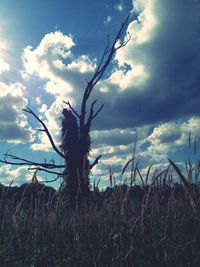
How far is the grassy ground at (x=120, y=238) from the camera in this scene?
315 cm

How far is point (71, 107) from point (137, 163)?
1431 cm

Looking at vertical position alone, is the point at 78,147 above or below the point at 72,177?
above

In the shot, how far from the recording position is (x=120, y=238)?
10.6 ft

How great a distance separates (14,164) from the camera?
1788cm

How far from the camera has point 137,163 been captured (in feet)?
11.4

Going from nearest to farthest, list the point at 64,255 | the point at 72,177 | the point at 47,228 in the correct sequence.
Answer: the point at 64,255 → the point at 47,228 → the point at 72,177

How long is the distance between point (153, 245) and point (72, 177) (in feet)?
40.5

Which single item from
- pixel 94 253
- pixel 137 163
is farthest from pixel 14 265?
pixel 137 163

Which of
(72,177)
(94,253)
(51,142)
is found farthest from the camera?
(51,142)

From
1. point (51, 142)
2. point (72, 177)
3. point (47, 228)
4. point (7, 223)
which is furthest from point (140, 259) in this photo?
point (51, 142)

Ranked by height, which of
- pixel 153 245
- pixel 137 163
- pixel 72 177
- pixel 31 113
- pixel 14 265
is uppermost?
pixel 31 113

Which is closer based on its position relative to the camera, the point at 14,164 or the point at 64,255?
the point at 64,255

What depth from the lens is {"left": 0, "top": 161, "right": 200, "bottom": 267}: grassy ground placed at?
3.15 meters

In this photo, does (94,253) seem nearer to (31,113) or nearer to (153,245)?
(153,245)
